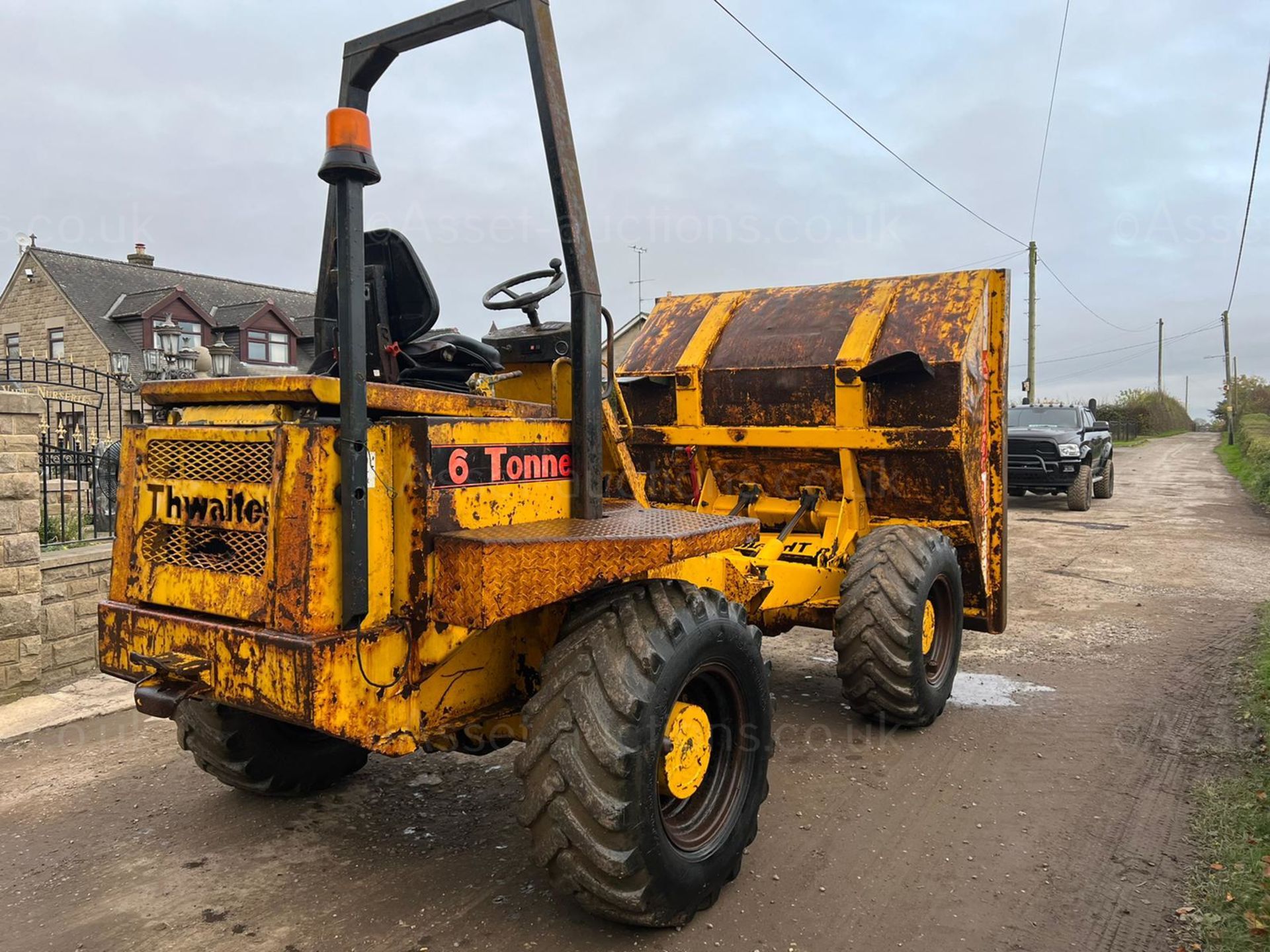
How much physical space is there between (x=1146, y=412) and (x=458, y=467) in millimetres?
60339

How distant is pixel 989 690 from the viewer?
19.4ft

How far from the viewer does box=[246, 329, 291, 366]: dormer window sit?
1171 inches

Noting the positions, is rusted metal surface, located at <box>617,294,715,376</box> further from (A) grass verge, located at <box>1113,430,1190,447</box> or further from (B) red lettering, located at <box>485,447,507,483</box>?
(A) grass verge, located at <box>1113,430,1190,447</box>

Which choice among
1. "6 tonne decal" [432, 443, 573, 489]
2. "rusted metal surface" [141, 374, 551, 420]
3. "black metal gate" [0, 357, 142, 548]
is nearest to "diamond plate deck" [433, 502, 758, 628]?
"6 tonne decal" [432, 443, 573, 489]

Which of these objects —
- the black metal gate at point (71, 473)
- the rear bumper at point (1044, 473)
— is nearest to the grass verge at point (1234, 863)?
the black metal gate at point (71, 473)

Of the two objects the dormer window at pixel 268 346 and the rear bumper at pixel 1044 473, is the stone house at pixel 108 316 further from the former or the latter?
the rear bumper at pixel 1044 473

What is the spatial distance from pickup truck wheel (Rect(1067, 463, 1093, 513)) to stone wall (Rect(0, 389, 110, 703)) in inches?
615

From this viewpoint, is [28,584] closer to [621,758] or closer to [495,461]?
[495,461]

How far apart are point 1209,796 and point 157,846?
15.0 ft

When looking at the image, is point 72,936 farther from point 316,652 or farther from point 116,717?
point 116,717

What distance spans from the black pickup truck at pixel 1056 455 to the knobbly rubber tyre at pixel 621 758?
14461mm

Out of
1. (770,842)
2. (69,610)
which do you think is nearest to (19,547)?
(69,610)

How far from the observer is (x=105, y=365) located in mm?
27281

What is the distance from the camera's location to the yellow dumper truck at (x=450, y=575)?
2.60 m
